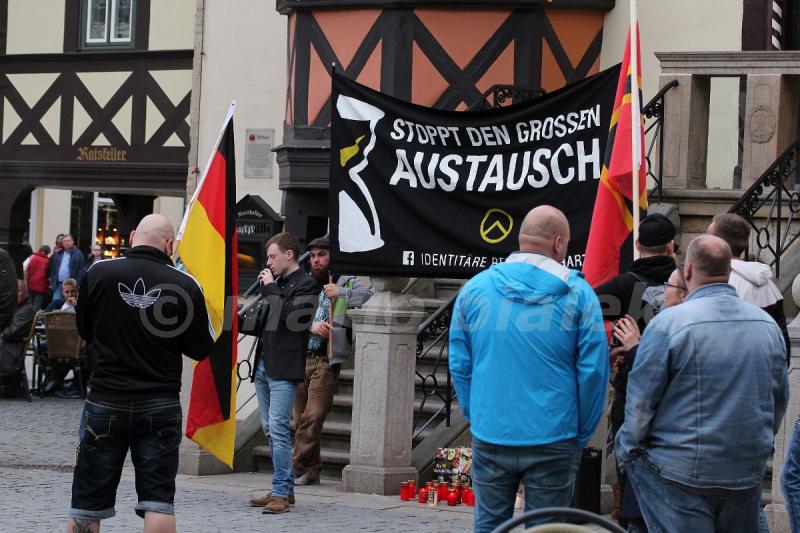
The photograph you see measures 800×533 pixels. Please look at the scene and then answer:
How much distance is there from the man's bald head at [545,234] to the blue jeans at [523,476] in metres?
0.85

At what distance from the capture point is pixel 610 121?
34.0 feet

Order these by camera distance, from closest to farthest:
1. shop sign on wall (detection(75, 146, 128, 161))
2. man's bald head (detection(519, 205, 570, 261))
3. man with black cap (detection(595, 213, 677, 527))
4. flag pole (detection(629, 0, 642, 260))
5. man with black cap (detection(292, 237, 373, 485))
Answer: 1. man's bald head (detection(519, 205, 570, 261))
2. man with black cap (detection(595, 213, 677, 527))
3. flag pole (detection(629, 0, 642, 260))
4. man with black cap (detection(292, 237, 373, 485))
5. shop sign on wall (detection(75, 146, 128, 161))

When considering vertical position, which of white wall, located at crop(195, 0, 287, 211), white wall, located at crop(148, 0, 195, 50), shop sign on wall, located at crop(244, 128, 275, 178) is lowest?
shop sign on wall, located at crop(244, 128, 275, 178)

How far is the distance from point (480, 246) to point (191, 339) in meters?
3.71

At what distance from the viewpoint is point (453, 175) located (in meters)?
11.1

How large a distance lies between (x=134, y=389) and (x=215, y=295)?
8.38 feet

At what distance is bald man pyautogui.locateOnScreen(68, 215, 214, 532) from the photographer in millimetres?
7473

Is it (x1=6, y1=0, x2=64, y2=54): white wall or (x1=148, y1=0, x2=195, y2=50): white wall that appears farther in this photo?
(x1=6, y1=0, x2=64, y2=54): white wall

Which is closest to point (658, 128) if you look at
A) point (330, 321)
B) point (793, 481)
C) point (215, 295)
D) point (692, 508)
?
point (330, 321)

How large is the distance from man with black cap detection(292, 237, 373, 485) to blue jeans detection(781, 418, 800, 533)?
16.4 feet

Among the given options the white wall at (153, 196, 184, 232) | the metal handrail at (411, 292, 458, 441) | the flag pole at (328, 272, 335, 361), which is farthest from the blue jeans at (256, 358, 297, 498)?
the white wall at (153, 196, 184, 232)

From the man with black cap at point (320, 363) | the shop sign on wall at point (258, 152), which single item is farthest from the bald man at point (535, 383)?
the shop sign on wall at point (258, 152)

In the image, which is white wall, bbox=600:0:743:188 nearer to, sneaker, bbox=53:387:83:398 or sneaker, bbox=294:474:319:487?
sneaker, bbox=294:474:319:487

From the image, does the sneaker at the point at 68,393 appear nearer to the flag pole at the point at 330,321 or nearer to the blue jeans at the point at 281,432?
the flag pole at the point at 330,321
